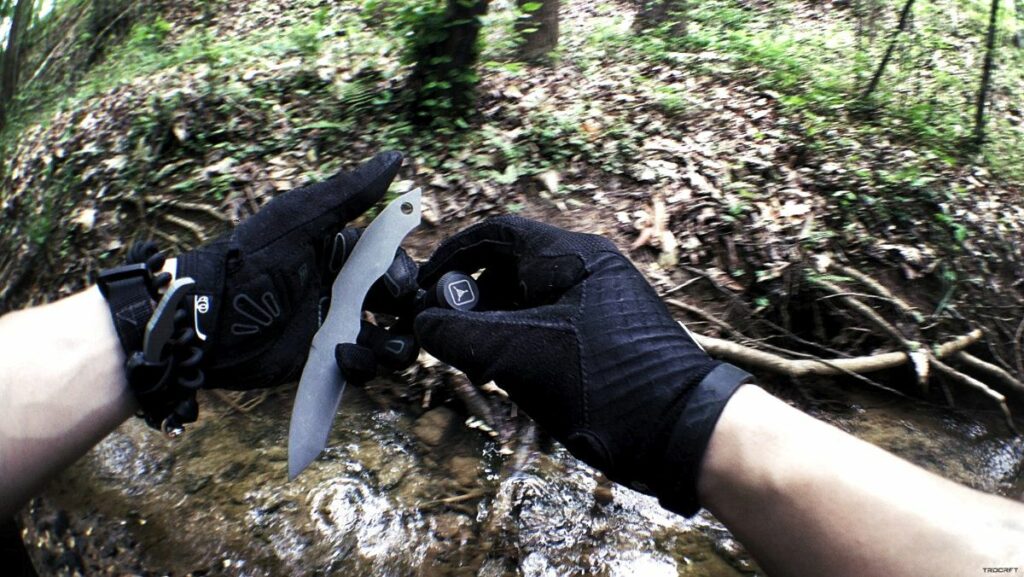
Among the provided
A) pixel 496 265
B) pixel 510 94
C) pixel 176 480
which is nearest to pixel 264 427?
pixel 176 480

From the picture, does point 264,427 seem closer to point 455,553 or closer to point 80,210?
point 455,553

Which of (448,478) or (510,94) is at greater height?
(510,94)

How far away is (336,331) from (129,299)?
1.85 feet

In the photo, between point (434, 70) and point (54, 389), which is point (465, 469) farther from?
point (434, 70)

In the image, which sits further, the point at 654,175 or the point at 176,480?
the point at 654,175

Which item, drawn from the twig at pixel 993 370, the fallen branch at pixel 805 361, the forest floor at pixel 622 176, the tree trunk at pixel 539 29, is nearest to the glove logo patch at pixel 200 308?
the forest floor at pixel 622 176

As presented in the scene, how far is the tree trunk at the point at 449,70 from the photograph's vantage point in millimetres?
3295

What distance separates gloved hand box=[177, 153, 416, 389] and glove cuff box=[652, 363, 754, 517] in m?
1.06

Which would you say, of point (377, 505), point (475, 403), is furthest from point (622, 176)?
point (377, 505)

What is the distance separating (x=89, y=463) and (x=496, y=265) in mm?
1678

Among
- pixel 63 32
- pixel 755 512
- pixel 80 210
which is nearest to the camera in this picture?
pixel 755 512

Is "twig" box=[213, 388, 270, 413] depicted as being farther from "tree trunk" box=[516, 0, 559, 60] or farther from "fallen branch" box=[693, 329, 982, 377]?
"tree trunk" box=[516, 0, 559, 60]

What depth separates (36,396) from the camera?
141 centimetres

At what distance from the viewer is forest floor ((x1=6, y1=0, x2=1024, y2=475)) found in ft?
8.11
